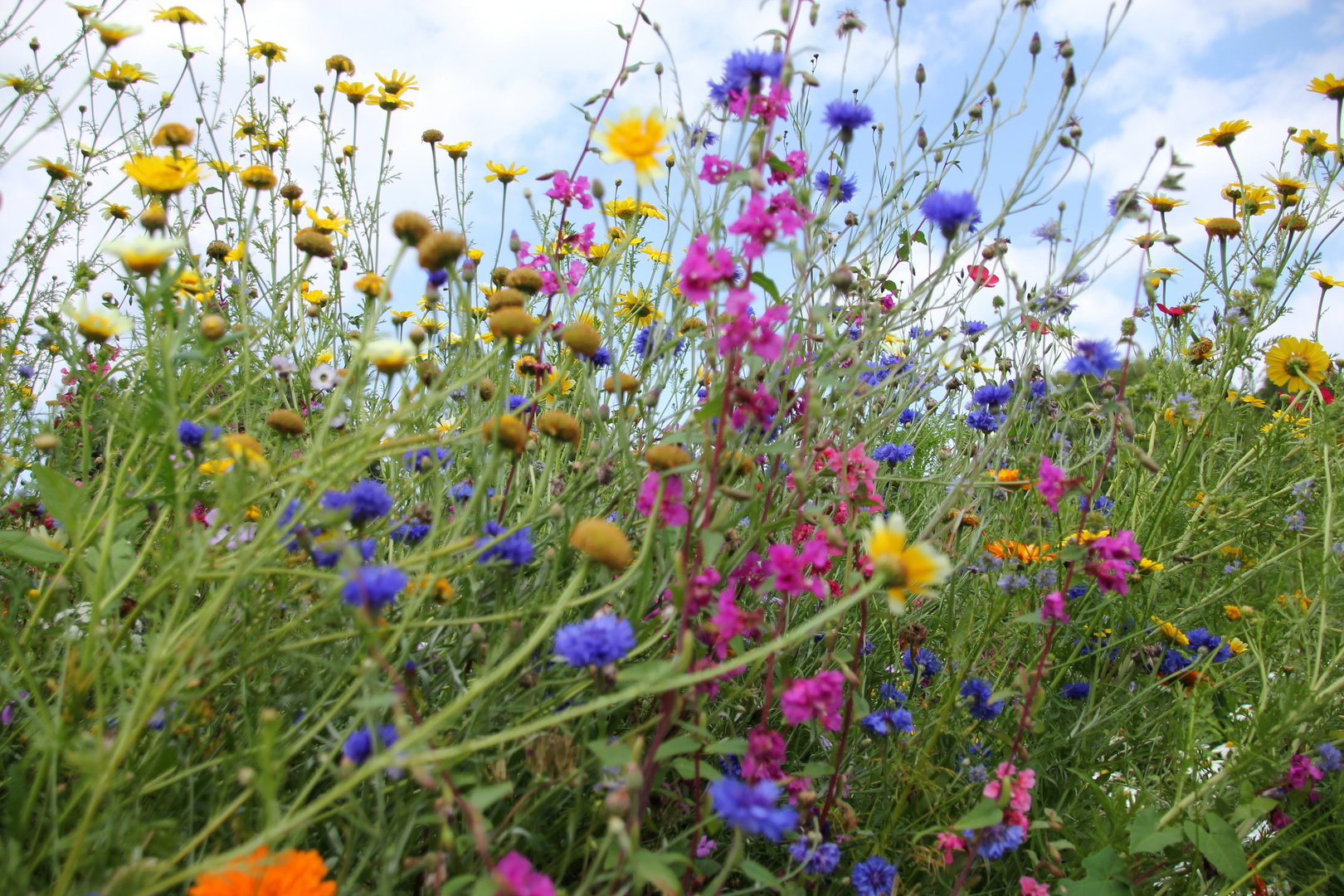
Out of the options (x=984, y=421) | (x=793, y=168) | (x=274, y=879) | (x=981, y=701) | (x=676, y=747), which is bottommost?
(x=274, y=879)

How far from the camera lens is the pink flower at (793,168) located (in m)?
1.28

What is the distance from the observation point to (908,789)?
1.37 metres

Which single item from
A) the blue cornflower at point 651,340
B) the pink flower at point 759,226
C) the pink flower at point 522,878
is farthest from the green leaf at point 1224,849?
the blue cornflower at point 651,340

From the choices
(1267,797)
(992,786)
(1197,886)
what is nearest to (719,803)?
(992,786)

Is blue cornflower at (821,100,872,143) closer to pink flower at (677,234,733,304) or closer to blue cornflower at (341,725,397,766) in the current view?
pink flower at (677,234,733,304)

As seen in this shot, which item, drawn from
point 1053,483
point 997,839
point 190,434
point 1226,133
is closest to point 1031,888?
point 997,839

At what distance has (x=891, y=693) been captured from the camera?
161 cm

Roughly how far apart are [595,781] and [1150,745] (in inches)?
59.5

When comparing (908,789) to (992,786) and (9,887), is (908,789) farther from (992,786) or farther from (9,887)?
(9,887)

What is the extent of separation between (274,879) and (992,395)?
228 centimetres

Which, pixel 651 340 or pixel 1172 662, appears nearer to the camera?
pixel 1172 662

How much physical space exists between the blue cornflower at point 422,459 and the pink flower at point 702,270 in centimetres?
60

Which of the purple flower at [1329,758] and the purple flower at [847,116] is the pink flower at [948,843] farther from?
the purple flower at [847,116]

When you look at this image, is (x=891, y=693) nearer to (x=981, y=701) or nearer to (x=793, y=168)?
(x=981, y=701)
